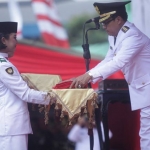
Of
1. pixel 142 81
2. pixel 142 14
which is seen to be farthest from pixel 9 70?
pixel 142 14

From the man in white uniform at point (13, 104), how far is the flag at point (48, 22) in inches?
270

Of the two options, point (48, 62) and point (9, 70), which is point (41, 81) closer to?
point (9, 70)

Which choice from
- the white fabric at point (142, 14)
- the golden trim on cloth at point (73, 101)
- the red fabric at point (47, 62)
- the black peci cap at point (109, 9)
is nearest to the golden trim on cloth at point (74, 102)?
the golden trim on cloth at point (73, 101)

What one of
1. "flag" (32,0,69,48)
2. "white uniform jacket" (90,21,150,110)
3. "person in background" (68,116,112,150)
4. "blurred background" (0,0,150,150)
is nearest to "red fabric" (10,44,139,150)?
"blurred background" (0,0,150,150)

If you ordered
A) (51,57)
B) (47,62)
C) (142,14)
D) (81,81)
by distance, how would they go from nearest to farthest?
(81,81) < (142,14) < (47,62) < (51,57)

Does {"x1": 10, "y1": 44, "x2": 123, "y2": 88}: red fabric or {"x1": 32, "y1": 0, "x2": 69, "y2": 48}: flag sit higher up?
{"x1": 32, "y1": 0, "x2": 69, "y2": 48}: flag

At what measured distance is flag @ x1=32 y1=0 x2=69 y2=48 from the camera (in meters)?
10.7

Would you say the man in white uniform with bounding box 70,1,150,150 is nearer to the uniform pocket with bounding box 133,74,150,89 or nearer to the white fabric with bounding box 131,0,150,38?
the uniform pocket with bounding box 133,74,150,89

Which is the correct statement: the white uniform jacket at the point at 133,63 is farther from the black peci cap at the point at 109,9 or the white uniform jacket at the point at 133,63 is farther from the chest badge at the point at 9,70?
the chest badge at the point at 9,70

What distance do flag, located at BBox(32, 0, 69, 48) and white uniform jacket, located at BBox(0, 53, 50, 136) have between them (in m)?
6.87

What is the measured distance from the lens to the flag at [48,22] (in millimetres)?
10664

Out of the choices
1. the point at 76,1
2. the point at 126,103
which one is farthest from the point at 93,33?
the point at 126,103

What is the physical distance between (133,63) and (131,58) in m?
0.11

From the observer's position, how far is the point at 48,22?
10805 mm
